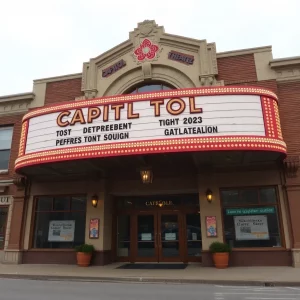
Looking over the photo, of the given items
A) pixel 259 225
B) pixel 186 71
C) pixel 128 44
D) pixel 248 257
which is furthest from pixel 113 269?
pixel 128 44

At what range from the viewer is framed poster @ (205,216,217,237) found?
13.2 metres

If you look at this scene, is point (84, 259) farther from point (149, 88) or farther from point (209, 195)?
point (149, 88)

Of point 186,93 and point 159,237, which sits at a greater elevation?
point 186,93

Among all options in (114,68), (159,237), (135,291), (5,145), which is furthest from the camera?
(5,145)

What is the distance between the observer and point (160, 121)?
11.6 m

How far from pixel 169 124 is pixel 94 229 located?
253 inches

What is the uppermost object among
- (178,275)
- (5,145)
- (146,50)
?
(146,50)

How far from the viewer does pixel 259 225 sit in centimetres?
1326

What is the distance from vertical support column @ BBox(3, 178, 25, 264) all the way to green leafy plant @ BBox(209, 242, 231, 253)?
30.1ft

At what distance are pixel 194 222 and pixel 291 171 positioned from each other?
4.85m

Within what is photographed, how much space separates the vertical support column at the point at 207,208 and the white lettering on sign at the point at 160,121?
334 centimetres

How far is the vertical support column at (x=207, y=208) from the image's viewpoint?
13055 millimetres

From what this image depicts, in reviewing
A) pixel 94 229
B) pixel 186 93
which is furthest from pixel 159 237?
pixel 186 93

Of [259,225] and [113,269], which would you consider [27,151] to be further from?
[259,225]
